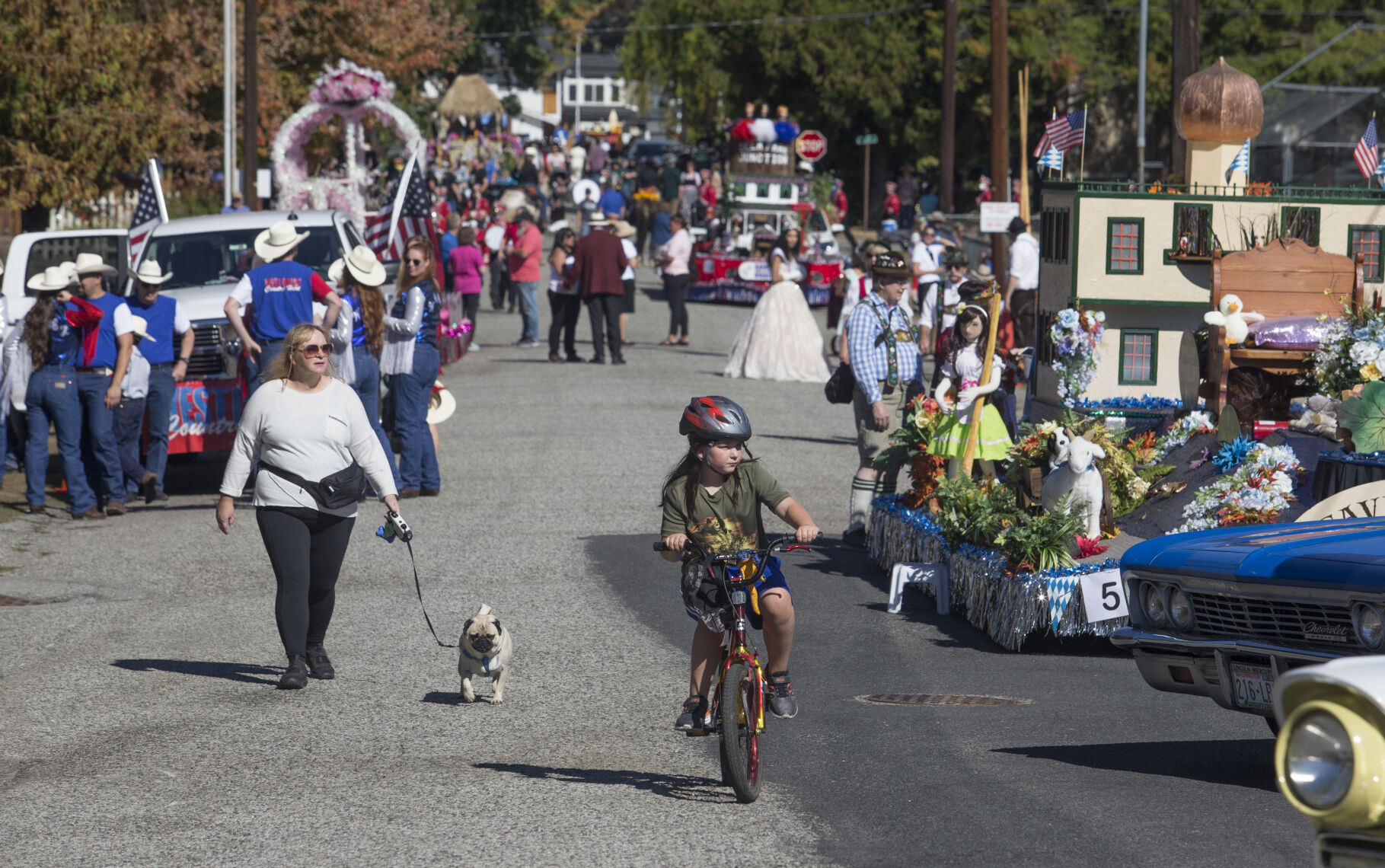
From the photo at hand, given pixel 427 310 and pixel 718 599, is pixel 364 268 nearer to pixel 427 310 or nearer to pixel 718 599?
pixel 427 310

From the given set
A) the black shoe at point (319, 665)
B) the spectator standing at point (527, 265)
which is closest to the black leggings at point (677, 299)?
the spectator standing at point (527, 265)

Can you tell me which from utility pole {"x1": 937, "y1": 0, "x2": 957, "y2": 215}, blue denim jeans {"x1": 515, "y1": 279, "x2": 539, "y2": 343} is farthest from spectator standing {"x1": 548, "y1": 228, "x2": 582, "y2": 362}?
utility pole {"x1": 937, "y1": 0, "x2": 957, "y2": 215}

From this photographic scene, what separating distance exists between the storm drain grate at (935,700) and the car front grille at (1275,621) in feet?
5.25

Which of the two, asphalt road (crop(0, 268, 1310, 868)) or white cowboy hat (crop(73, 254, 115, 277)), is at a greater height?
white cowboy hat (crop(73, 254, 115, 277))

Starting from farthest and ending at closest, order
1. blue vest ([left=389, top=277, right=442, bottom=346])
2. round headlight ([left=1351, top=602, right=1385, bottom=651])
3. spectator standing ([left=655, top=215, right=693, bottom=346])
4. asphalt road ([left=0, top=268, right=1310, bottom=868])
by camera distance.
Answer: spectator standing ([left=655, top=215, right=693, bottom=346]), blue vest ([left=389, top=277, right=442, bottom=346]), asphalt road ([left=0, top=268, right=1310, bottom=868]), round headlight ([left=1351, top=602, right=1385, bottom=651])

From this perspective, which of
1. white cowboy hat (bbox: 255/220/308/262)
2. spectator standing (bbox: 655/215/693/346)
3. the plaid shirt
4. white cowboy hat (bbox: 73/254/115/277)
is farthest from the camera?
Result: spectator standing (bbox: 655/215/693/346)

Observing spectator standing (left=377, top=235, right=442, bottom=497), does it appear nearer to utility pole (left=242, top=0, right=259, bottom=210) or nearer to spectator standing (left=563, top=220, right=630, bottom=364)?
spectator standing (left=563, top=220, right=630, bottom=364)

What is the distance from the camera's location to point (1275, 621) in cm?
607

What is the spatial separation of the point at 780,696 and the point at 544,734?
1.39 m

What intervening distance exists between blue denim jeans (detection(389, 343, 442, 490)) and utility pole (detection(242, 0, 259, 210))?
55.8 feet

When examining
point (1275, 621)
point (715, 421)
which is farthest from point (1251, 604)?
point (715, 421)

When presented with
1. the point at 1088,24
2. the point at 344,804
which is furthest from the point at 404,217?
the point at 1088,24

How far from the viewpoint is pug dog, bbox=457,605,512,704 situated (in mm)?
7777

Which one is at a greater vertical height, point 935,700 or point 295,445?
point 295,445
